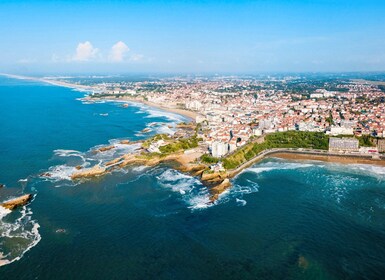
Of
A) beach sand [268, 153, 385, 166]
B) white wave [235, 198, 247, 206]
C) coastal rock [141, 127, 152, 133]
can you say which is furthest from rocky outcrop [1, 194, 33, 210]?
coastal rock [141, 127, 152, 133]

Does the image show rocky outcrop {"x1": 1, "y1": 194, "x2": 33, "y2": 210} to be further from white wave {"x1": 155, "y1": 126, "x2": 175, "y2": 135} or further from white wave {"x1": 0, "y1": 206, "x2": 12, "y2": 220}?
white wave {"x1": 155, "y1": 126, "x2": 175, "y2": 135}

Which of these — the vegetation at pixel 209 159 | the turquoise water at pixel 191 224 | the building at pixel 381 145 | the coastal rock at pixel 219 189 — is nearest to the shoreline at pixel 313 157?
the turquoise water at pixel 191 224

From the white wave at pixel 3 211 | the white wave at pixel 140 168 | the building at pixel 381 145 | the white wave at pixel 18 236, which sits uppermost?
the building at pixel 381 145

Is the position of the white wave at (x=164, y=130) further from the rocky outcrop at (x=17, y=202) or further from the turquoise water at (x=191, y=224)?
the rocky outcrop at (x=17, y=202)

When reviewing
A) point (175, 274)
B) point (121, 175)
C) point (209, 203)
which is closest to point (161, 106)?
point (121, 175)

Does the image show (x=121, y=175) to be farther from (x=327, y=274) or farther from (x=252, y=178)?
(x=327, y=274)

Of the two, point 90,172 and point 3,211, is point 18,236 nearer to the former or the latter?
point 3,211
